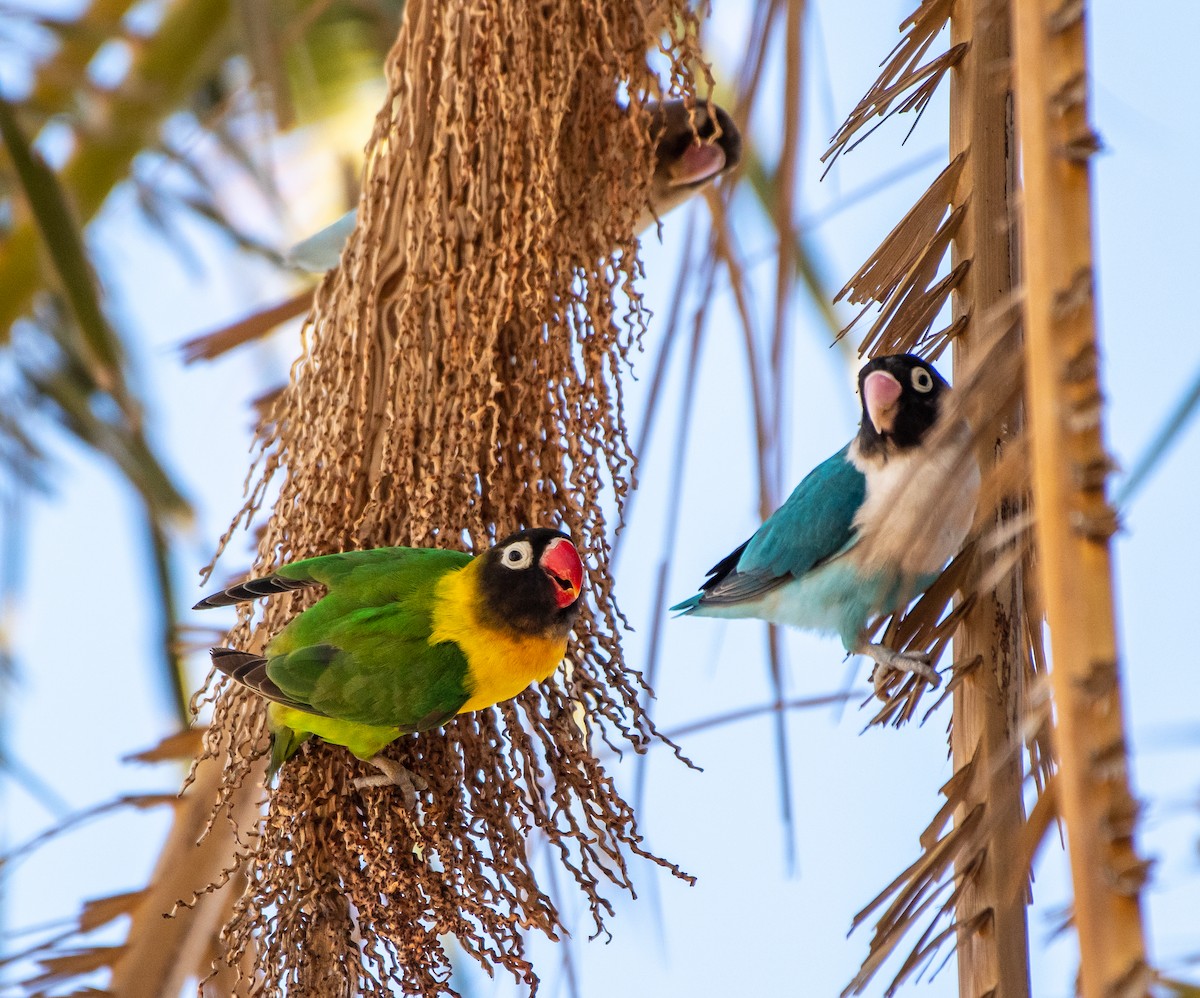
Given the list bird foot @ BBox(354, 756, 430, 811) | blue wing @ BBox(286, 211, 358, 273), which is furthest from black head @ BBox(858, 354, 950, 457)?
blue wing @ BBox(286, 211, 358, 273)

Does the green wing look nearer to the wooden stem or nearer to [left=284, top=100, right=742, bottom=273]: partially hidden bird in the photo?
the wooden stem

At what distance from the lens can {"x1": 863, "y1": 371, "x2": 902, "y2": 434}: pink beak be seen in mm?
1214

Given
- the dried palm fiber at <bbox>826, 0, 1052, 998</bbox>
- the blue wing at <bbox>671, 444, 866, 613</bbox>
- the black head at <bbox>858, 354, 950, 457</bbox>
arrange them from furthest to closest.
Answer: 1. the blue wing at <bbox>671, 444, 866, 613</bbox>
2. the black head at <bbox>858, 354, 950, 457</bbox>
3. the dried palm fiber at <bbox>826, 0, 1052, 998</bbox>

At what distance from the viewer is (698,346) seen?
1.37 m

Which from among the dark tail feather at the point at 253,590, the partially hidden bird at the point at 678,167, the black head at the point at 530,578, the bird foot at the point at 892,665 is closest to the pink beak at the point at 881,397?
the bird foot at the point at 892,665

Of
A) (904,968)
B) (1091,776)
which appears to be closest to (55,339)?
(904,968)

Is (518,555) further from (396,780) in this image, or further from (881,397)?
(881,397)

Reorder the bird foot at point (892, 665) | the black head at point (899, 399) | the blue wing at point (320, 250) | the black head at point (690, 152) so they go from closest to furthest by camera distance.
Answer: the bird foot at point (892, 665), the black head at point (899, 399), the blue wing at point (320, 250), the black head at point (690, 152)

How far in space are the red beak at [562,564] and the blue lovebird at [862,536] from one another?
27 cm

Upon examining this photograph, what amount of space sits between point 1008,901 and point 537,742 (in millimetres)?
532

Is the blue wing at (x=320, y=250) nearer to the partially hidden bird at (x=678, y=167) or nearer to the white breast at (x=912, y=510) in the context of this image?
the partially hidden bird at (x=678, y=167)

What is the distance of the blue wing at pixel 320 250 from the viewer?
1943mm

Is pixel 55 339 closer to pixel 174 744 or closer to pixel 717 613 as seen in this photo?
pixel 174 744

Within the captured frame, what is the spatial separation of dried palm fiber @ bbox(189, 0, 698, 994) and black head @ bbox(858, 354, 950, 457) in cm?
25
